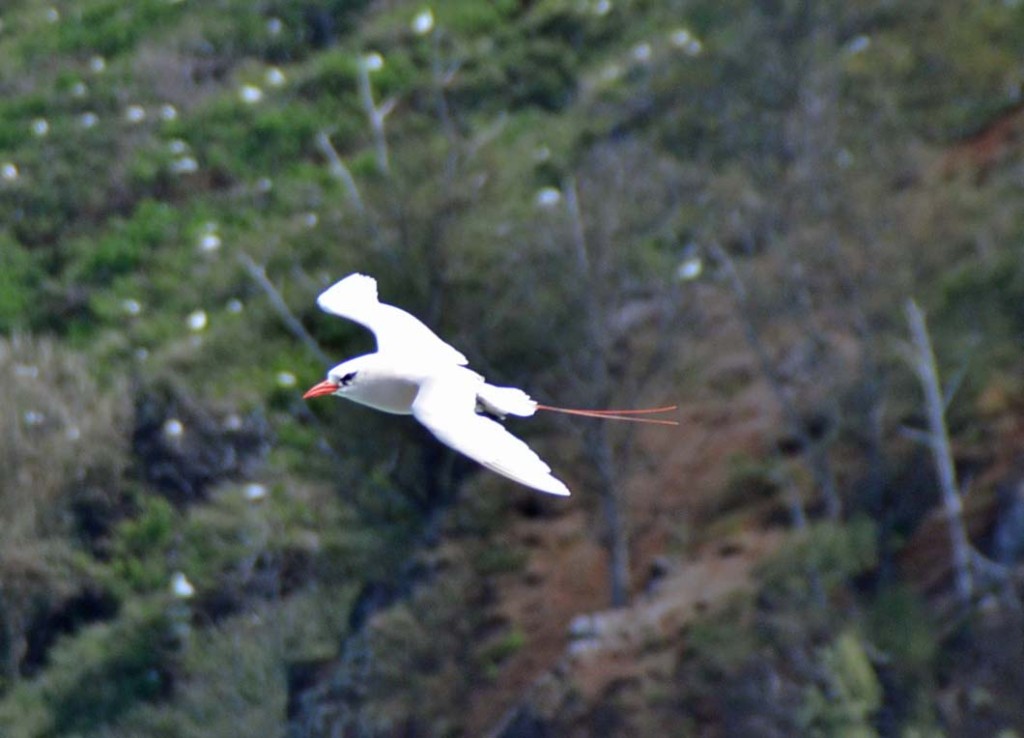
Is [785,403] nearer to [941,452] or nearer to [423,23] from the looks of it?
[941,452]

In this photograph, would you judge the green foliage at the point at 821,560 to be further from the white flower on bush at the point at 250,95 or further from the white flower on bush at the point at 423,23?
the white flower on bush at the point at 250,95

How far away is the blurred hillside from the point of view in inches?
623

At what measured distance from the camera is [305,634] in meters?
16.8

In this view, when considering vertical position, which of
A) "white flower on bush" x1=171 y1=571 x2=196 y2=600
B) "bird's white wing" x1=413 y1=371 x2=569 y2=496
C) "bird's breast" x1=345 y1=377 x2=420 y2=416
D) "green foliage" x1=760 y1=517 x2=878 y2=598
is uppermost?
"white flower on bush" x1=171 y1=571 x2=196 y2=600

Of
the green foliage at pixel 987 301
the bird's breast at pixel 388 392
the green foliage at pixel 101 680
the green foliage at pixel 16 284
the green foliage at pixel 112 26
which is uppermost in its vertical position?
the green foliage at pixel 112 26

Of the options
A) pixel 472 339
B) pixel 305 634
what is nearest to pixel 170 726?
pixel 305 634

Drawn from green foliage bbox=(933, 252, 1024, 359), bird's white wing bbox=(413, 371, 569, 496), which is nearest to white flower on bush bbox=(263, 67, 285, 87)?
green foliage bbox=(933, 252, 1024, 359)

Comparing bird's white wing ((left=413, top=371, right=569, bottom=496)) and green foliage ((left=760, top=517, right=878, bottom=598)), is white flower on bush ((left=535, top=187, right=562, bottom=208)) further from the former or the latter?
bird's white wing ((left=413, top=371, right=569, bottom=496))

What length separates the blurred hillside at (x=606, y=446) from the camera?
15.8 m

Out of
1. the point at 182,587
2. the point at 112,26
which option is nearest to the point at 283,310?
the point at 182,587

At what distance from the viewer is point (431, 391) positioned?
8.20 meters

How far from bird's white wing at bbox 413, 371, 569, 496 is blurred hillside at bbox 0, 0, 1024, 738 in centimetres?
727

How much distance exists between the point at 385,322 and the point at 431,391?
A: 5.90 feet

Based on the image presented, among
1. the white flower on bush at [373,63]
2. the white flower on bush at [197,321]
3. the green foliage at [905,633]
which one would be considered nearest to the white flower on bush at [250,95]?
the white flower on bush at [373,63]
